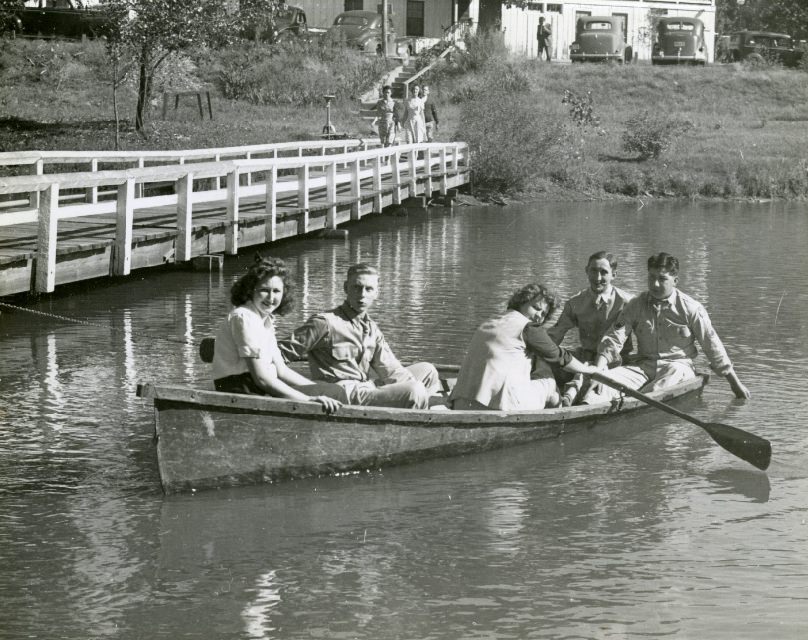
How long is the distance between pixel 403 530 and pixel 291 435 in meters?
0.98

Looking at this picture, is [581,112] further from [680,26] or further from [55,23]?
[55,23]

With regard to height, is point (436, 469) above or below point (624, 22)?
below

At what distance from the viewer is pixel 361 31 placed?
172ft

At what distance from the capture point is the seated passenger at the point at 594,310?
410 inches

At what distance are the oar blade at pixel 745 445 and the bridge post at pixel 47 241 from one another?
24.9ft

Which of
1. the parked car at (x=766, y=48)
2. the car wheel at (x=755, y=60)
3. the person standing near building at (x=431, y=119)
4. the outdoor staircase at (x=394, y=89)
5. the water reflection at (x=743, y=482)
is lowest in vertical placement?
the water reflection at (x=743, y=482)

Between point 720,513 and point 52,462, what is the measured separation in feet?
13.2

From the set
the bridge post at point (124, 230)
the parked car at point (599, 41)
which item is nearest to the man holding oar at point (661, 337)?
the bridge post at point (124, 230)

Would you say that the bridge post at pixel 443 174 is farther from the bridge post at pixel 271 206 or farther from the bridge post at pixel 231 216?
the bridge post at pixel 231 216

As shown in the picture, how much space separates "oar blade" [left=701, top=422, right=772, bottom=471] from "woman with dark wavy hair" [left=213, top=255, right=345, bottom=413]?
2.60 meters

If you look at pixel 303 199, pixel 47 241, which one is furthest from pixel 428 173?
pixel 47 241

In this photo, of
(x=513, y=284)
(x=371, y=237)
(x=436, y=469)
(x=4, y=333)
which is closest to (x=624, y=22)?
(x=371, y=237)

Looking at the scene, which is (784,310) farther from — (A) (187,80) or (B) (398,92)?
(B) (398,92)

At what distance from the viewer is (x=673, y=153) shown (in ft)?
124
